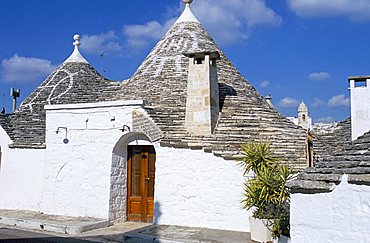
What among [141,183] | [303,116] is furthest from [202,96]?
[303,116]

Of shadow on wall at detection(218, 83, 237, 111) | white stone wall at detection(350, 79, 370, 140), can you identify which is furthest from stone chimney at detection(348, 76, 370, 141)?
shadow on wall at detection(218, 83, 237, 111)

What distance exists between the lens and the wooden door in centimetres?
1245

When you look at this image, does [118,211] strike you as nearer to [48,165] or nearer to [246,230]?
[48,165]

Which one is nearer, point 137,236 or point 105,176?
point 137,236

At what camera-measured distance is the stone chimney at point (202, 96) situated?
39.3 ft

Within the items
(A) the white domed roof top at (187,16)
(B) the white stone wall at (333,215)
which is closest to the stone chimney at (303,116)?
(A) the white domed roof top at (187,16)

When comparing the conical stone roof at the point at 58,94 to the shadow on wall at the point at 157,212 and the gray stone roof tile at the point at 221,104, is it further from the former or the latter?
the shadow on wall at the point at 157,212

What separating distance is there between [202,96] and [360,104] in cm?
450

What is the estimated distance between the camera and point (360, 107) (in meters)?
12.3

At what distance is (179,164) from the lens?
11.5 metres

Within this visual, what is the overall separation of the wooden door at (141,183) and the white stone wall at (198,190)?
31.0 inches

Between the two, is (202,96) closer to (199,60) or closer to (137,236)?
(199,60)

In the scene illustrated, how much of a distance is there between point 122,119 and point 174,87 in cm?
245

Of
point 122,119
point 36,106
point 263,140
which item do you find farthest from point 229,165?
point 36,106
